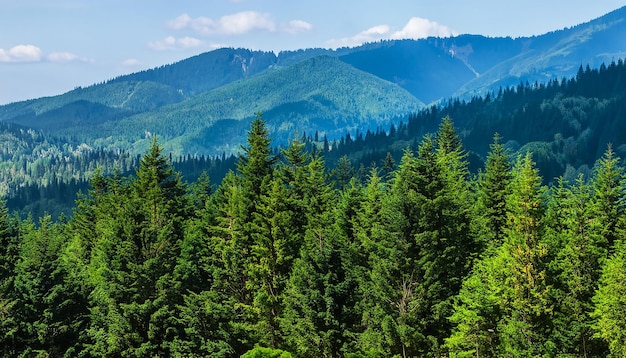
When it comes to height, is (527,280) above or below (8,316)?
above

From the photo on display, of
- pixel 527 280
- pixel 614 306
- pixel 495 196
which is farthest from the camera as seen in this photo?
pixel 495 196

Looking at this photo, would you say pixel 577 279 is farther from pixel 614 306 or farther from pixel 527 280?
pixel 614 306

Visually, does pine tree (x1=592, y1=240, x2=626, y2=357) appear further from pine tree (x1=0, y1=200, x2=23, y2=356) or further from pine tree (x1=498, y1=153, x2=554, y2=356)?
pine tree (x1=0, y1=200, x2=23, y2=356)

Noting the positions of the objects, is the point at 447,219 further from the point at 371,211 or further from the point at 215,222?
the point at 215,222

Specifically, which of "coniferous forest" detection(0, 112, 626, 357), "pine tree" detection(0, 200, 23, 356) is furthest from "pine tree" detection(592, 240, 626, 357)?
"pine tree" detection(0, 200, 23, 356)

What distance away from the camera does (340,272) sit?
45.0 m

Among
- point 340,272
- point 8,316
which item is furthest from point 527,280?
point 8,316

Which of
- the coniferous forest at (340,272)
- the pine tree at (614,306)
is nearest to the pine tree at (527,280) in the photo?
the coniferous forest at (340,272)

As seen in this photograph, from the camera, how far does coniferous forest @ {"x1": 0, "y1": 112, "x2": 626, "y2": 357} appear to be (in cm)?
3719

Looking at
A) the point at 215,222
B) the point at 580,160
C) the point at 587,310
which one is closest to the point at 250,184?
the point at 215,222

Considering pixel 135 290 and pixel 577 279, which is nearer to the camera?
pixel 577 279

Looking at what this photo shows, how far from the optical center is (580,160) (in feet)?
607

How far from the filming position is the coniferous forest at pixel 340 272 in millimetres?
37188

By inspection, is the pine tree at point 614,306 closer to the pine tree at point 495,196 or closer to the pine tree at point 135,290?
the pine tree at point 495,196
